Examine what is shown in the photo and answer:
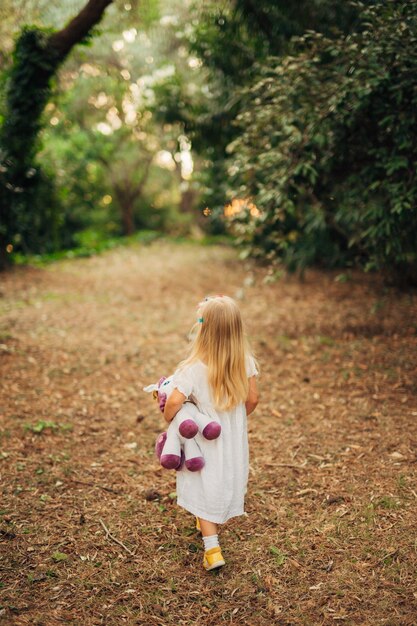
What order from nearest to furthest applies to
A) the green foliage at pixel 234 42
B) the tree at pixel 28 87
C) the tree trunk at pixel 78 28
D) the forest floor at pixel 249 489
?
the forest floor at pixel 249 489 < the tree trunk at pixel 78 28 < the tree at pixel 28 87 < the green foliage at pixel 234 42

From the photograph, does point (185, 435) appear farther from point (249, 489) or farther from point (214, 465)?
point (249, 489)

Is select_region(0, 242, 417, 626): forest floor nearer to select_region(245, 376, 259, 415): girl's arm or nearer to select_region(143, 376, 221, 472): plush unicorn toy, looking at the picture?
select_region(143, 376, 221, 472): plush unicorn toy

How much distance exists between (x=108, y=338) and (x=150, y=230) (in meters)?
11.6

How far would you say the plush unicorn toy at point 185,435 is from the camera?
2.55 m

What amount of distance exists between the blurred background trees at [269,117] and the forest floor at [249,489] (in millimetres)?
1196

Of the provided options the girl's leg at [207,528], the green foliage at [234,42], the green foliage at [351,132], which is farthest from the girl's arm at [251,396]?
the green foliage at [234,42]

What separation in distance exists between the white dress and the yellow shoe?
154 mm

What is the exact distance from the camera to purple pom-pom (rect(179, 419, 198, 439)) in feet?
8.29

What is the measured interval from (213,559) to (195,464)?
0.53 metres

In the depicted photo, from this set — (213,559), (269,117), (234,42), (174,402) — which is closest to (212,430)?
(174,402)

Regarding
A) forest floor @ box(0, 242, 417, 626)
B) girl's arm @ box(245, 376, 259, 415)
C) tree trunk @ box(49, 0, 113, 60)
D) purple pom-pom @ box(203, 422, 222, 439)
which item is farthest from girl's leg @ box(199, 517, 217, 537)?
tree trunk @ box(49, 0, 113, 60)

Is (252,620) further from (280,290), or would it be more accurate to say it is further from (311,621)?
(280,290)

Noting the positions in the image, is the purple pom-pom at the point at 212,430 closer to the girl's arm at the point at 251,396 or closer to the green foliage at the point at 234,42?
the girl's arm at the point at 251,396

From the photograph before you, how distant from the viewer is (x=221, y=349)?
2.62 m
